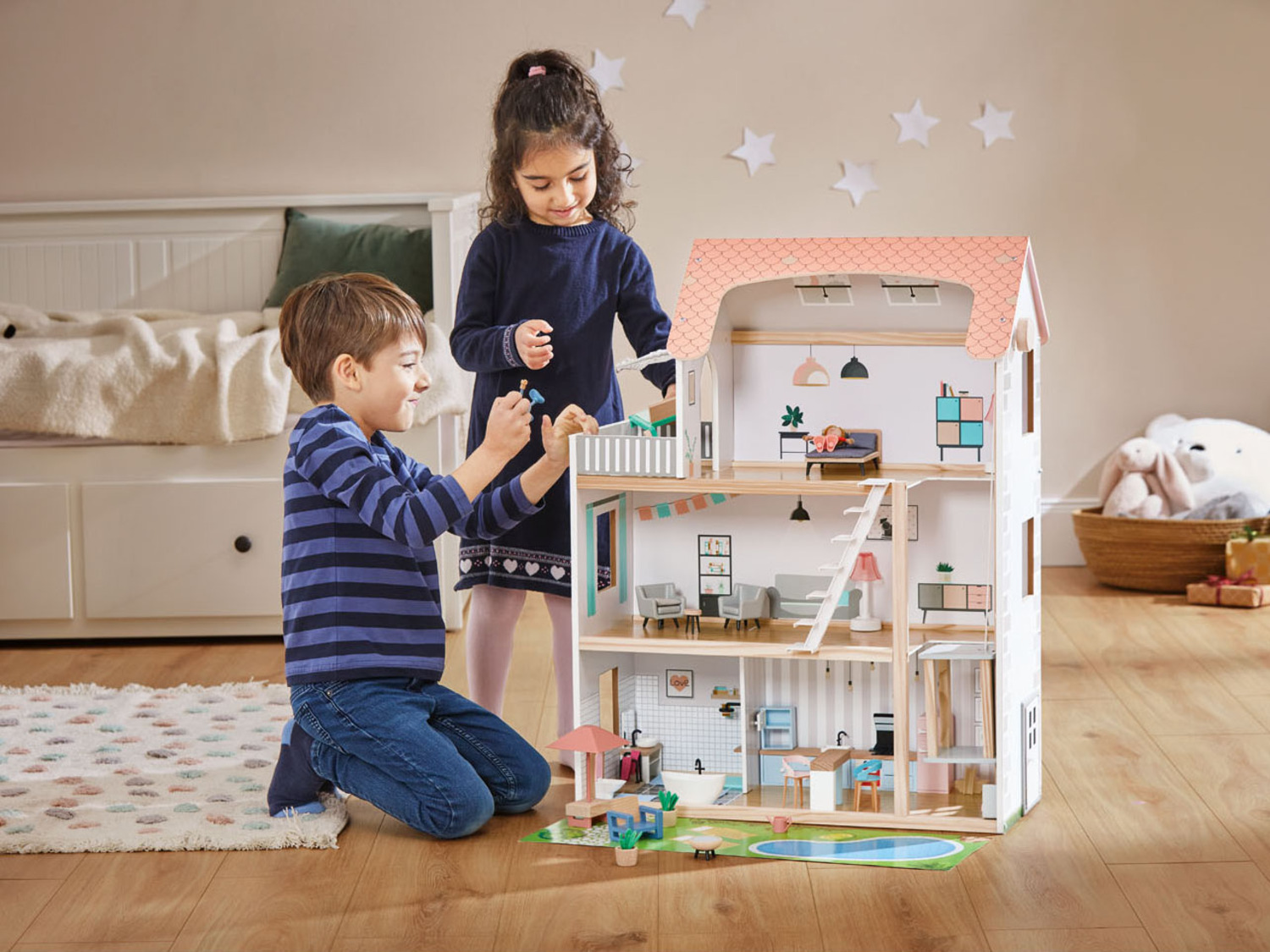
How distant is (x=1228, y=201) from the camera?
11.6 ft

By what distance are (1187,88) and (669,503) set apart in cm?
215

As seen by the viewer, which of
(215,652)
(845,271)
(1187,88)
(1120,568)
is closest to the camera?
(845,271)

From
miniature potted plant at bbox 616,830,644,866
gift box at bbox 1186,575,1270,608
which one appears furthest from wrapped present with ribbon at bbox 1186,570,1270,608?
miniature potted plant at bbox 616,830,644,866

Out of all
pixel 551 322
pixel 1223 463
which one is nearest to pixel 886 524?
pixel 551 322

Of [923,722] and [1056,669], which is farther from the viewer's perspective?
[1056,669]

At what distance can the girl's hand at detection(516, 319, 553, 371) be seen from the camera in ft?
6.42

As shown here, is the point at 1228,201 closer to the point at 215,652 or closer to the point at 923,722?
the point at 923,722

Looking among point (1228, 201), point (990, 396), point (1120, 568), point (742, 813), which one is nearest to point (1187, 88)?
point (1228, 201)

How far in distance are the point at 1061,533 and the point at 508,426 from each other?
2177mm

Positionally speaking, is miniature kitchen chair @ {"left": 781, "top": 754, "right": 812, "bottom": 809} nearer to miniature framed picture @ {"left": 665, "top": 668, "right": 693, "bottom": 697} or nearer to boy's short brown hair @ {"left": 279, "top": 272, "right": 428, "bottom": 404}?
miniature framed picture @ {"left": 665, "top": 668, "right": 693, "bottom": 697}

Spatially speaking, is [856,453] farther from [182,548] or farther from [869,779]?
[182,548]

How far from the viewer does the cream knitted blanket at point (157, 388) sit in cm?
280

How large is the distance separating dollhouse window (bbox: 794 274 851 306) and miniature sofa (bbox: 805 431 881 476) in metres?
0.17

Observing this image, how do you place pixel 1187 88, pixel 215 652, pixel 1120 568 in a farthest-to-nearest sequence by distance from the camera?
pixel 1187 88
pixel 1120 568
pixel 215 652
